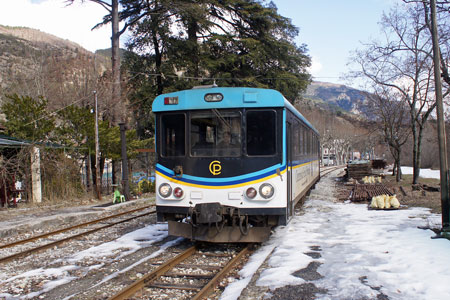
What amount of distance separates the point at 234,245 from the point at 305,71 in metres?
26.4

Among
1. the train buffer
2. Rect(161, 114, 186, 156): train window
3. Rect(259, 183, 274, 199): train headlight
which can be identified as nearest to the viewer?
Rect(259, 183, 274, 199): train headlight

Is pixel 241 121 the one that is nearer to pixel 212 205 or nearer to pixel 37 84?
pixel 212 205

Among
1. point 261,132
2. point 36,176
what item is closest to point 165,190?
point 261,132

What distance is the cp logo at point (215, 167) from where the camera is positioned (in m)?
7.02

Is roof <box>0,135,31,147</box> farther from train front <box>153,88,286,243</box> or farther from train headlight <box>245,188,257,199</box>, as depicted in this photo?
train headlight <box>245,188,257,199</box>

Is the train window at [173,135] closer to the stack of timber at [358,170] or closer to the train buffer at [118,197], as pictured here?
the train buffer at [118,197]

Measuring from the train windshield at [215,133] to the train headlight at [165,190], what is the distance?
2.56ft

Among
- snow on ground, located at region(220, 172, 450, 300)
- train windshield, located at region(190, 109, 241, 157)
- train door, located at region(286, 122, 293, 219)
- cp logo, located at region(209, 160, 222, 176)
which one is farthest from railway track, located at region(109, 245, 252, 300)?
train windshield, located at region(190, 109, 241, 157)

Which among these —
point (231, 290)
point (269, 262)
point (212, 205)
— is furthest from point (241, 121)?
point (231, 290)

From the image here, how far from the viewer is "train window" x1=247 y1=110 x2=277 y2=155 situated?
23.0 ft

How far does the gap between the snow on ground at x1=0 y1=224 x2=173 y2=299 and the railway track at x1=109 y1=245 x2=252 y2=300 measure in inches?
26.8

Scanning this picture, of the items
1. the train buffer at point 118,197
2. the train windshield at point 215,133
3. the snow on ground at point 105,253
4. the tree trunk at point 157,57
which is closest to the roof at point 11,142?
the train buffer at point 118,197

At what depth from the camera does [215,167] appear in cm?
703

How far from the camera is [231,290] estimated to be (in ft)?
16.9
